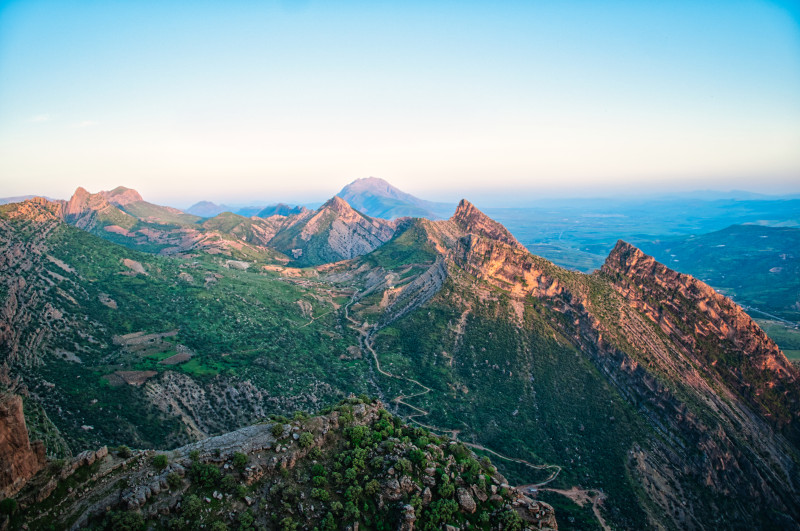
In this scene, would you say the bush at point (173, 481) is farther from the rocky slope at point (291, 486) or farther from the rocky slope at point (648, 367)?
the rocky slope at point (648, 367)

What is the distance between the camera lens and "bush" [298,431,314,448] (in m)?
38.6

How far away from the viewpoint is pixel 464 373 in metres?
101

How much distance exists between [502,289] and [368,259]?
299ft

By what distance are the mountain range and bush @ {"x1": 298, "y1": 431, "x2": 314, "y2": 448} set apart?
99.5 inches

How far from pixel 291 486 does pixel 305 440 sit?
4515mm

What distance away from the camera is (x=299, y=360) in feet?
326

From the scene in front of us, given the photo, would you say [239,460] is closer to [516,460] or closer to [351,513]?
[351,513]

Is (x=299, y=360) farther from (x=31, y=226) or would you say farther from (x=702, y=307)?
(x=702, y=307)

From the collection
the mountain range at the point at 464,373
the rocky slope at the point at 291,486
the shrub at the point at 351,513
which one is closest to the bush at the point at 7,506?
the rocky slope at the point at 291,486

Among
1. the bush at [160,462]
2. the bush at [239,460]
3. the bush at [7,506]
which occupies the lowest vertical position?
the bush at [239,460]

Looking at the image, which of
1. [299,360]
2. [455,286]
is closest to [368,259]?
[455,286]

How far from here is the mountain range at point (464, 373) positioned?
202 ft

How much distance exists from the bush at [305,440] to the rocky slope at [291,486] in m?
0.10

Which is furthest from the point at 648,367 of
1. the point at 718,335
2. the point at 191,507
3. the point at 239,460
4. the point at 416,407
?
the point at 191,507
